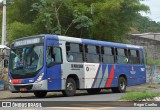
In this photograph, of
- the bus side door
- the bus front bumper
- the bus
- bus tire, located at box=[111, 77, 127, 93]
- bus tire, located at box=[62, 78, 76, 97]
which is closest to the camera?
the bus front bumper

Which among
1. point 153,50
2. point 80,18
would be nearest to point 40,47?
point 80,18

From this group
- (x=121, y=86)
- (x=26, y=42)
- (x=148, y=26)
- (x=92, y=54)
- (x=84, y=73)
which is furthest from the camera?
(x=148, y=26)

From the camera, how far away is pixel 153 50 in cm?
4884

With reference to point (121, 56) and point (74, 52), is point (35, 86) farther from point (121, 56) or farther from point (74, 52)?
point (121, 56)

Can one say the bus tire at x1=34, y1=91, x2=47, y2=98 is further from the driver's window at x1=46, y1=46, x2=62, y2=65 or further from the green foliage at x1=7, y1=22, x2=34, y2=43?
the green foliage at x1=7, y1=22, x2=34, y2=43

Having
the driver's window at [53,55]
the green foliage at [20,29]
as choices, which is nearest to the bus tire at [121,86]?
the driver's window at [53,55]

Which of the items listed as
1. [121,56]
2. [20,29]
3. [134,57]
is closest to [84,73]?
[121,56]

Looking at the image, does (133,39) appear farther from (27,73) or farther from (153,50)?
(27,73)

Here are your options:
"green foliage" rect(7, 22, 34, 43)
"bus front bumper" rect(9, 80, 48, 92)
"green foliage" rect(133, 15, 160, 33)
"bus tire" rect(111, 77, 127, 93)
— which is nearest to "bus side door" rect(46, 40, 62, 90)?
"bus front bumper" rect(9, 80, 48, 92)

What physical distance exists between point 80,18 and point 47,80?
9299 mm

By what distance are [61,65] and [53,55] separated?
0.68 metres

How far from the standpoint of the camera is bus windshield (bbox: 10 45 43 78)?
19469 mm

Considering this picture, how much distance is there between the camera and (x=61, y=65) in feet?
66.5

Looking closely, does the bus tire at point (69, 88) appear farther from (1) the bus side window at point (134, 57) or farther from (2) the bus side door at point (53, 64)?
(1) the bus side window at point (134, 57)
